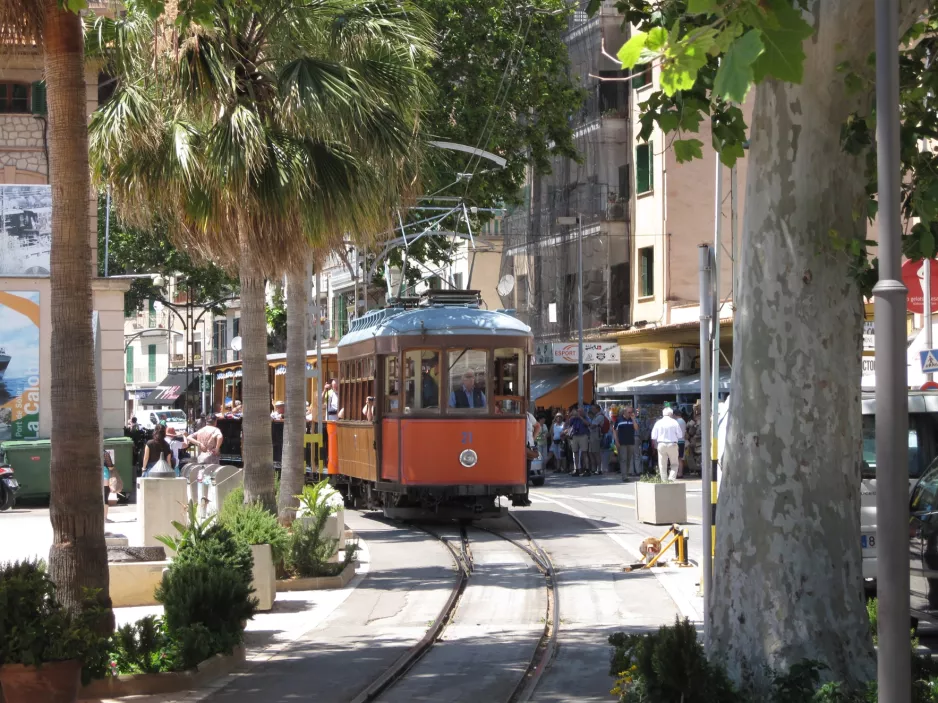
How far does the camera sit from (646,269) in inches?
1594

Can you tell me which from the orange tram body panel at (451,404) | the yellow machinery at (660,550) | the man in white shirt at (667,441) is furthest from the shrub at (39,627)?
the man in white shirt at (667,441)

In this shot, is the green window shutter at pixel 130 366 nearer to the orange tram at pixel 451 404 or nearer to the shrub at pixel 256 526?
the orange tram at pixel 451 404

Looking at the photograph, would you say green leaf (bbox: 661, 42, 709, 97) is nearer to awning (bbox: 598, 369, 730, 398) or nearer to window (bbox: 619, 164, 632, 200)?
awning (bbox: 598, 369, 730, 398)

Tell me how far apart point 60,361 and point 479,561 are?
8581mm

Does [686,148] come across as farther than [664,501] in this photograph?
No

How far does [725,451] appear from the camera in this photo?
7402mm

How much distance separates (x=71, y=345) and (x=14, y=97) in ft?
79.8

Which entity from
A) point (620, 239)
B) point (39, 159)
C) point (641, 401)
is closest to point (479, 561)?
point (39, 159)

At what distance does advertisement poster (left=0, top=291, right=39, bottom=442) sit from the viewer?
26812 millimetres

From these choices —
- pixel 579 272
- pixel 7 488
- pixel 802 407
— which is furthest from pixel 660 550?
pixel 579 272

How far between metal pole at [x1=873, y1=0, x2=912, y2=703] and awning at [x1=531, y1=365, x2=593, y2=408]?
37829 mm

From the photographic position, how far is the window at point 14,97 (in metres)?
31.5

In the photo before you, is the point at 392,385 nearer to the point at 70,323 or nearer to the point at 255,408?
the point at 255,408

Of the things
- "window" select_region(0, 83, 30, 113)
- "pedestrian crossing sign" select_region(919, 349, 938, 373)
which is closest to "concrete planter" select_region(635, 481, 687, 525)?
"pedestrian crossing sign" select_region(919, 349, 938, 373)
